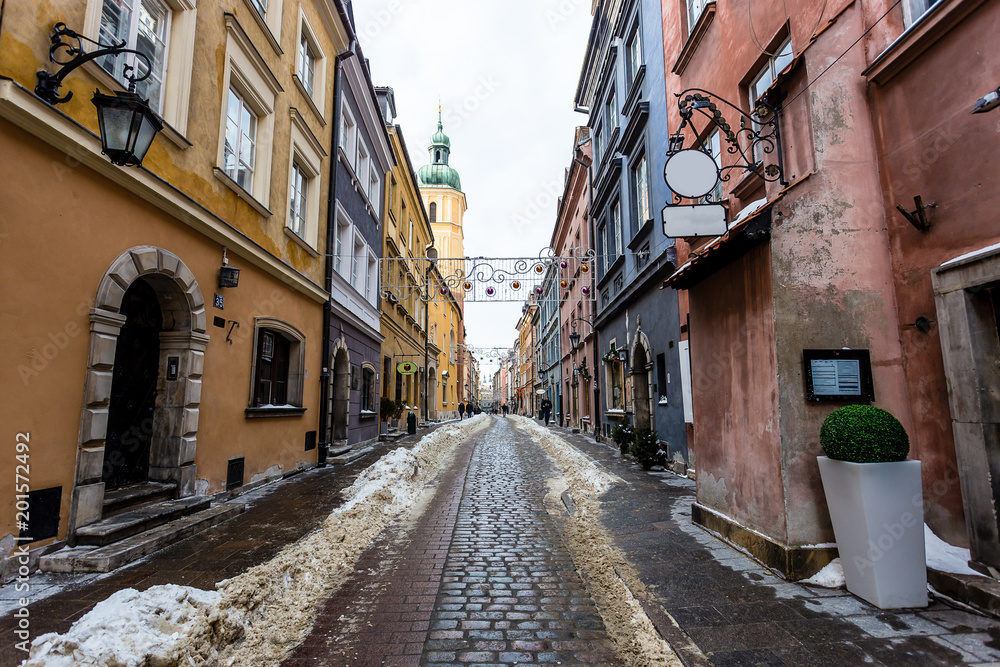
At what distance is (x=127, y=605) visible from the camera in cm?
309

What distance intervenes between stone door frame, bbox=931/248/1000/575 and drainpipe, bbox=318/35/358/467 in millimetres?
11228

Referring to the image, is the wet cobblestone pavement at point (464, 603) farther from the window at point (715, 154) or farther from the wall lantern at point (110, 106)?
the window at point (715, 154)

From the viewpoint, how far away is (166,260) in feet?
21.1

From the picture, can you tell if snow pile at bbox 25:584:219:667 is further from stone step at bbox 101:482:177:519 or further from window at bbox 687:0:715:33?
window at bbox 687:0:715:33

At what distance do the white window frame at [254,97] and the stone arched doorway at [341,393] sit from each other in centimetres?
544

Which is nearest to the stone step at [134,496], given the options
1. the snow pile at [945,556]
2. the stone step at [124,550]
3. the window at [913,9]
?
the stone step at [124,550]

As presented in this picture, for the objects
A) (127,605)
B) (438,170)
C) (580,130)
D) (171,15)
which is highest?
(438,170)

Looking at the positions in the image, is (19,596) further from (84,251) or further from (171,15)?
(171,15)

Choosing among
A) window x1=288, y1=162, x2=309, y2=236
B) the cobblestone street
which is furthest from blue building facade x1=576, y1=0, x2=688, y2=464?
window x1=288, y1=162, x2=309, y2=236

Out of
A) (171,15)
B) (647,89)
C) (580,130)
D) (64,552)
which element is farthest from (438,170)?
(64,552)

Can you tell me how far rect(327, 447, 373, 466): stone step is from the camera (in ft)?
40.6

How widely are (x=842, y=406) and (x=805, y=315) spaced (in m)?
0.82

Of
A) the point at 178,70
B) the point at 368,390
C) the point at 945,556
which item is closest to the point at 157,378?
the point at 178,70

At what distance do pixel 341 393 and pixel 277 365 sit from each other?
3.91 m
